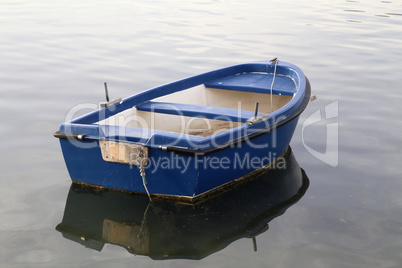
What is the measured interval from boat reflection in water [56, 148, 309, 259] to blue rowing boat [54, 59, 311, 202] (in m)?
0.13

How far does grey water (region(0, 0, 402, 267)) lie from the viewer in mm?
4617

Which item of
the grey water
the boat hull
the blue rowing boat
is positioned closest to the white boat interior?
the blue rowing boat

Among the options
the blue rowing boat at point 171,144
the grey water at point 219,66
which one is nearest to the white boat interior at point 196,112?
the blue rowing boat at point 171,144

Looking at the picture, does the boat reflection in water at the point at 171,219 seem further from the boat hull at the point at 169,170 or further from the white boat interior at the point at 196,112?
the white boat interior at the point at 196,112

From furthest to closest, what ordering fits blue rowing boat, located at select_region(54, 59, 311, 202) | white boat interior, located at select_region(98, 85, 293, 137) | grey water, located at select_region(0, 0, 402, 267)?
white boat interior, located at select_region(98, 85, 293, 137) → blue rowing boat, located at select_region(54, 59, 311, 202) → grey water, located at select_region(0, 0, 402, 267)

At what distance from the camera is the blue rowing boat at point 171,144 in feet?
16.4

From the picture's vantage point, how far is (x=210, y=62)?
1091 cm

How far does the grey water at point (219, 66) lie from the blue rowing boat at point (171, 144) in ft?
2.04

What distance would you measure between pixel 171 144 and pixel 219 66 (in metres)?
5.87

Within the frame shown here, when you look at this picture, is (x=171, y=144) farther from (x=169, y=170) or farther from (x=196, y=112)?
(x=196, y=112)

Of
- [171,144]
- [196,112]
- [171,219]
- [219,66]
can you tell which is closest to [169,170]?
[171,144]

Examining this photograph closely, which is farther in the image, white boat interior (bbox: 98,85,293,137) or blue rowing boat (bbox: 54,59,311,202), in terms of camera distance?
white boat interior (bbox: 98,85,293,137)

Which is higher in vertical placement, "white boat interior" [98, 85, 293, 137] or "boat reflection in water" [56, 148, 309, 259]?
"white boat interior" [98, 85, 293, 137]

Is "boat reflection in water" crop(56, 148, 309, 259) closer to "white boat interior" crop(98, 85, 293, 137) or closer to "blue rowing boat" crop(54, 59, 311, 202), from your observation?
"blue rowing boat" crop(54, 59, 311, 202)
